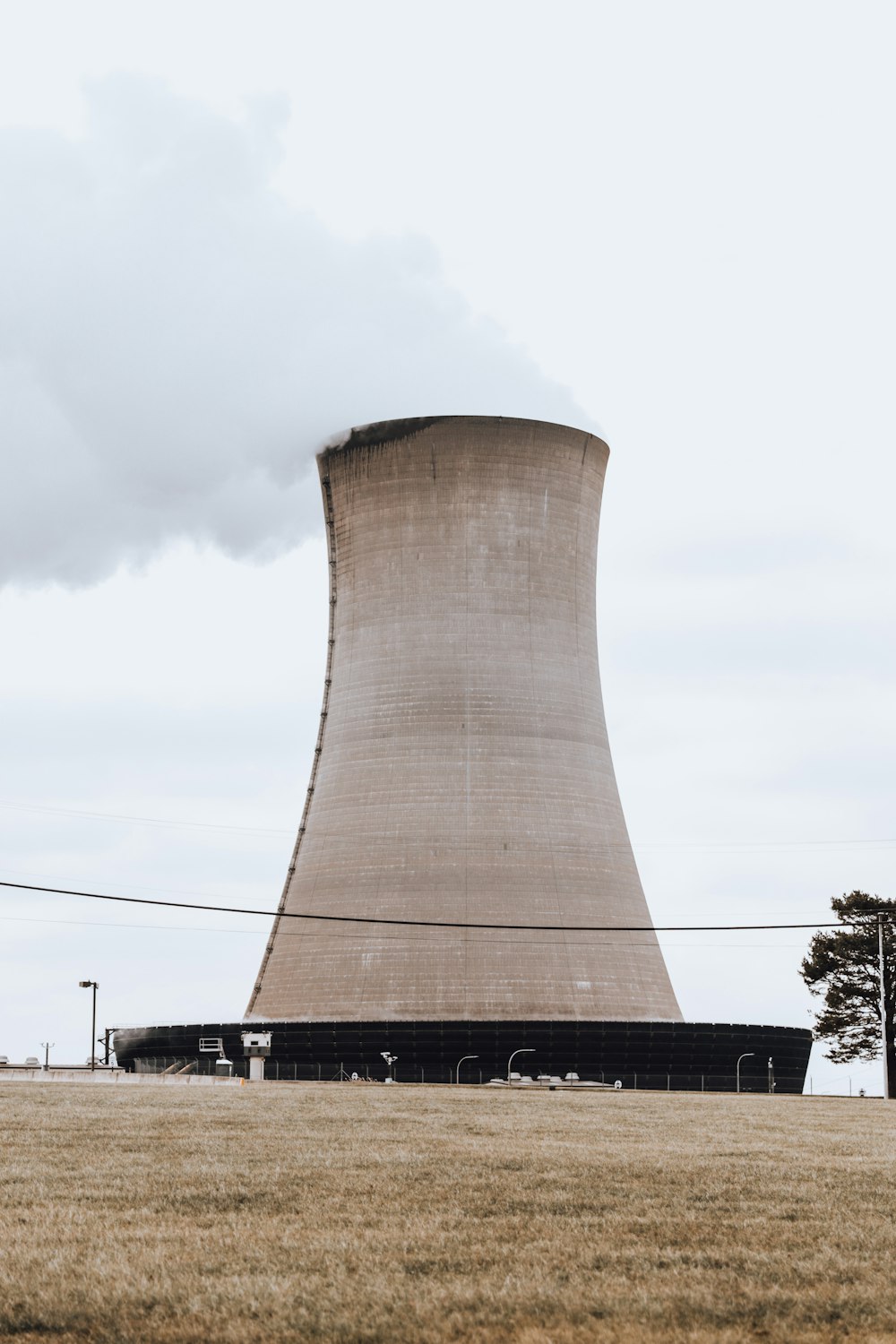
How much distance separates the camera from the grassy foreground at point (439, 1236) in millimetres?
4711

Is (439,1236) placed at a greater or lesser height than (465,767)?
lesser

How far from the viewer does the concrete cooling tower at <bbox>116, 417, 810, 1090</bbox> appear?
30.6 metres

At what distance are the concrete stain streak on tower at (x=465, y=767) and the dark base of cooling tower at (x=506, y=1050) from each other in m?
0.39

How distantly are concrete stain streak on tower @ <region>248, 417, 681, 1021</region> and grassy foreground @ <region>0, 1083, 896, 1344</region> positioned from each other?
60.5 ft

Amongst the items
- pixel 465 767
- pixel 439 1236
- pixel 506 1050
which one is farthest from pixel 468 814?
pixel 439 1236

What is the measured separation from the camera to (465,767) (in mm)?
30750

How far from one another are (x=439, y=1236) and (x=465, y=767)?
24611mm

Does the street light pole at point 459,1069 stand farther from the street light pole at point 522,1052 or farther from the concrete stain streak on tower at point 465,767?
the concrete stain streak on tower at point 465,767

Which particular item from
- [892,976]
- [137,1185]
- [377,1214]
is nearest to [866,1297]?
[377,1214]

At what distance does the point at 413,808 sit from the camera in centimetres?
3056

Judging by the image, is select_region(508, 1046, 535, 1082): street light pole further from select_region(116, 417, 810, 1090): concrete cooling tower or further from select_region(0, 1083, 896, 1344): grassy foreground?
select_region(0, 1083, 896, 1344): grassy foreground

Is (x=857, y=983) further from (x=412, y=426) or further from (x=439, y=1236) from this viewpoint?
(x=439, y=1236)

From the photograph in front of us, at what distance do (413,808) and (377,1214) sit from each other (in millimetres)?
23715

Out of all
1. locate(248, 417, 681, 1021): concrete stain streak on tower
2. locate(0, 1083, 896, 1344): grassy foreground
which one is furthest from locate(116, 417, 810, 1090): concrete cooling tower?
locate(0, 1083, 896, 1344): grassy foreground
